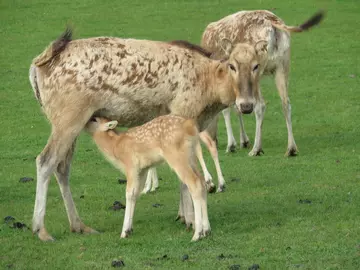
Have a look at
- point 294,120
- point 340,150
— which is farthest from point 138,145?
point 294,120

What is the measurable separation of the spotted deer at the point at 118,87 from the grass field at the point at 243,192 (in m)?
0.81

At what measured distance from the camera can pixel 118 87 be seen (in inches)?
428

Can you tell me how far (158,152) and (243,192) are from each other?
3.31m

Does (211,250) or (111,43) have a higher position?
(111,43)

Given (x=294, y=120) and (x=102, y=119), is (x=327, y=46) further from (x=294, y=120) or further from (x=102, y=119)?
(x=102, y=119)

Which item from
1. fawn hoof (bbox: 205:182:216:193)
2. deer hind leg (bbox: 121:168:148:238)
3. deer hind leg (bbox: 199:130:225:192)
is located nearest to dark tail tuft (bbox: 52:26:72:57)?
deer hind leg (bbox: 121:168:148:238)

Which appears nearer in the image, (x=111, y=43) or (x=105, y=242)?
(x=105, y=242)

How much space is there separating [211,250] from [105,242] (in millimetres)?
1189

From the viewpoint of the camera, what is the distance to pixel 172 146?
1018cm

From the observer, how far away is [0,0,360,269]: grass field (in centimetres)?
961

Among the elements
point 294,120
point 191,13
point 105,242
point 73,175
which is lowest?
point 191,13

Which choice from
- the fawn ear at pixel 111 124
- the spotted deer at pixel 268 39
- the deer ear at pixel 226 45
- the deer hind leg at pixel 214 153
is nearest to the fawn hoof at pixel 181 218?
the fawn ear at pixel 111 124

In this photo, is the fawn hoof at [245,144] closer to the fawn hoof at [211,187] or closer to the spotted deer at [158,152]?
the fawn hoof at [211,187]

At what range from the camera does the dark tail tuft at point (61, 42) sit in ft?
35.7
